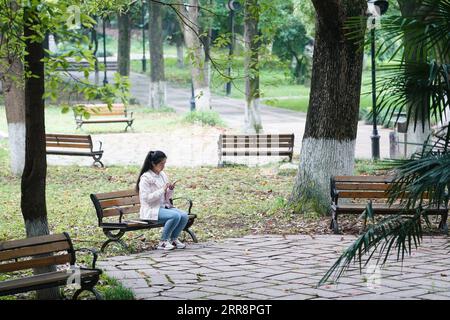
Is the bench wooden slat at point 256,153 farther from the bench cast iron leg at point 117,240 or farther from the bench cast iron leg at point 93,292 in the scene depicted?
the bench cast iron leg at point 93,292

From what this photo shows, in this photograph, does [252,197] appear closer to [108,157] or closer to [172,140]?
[108,157]

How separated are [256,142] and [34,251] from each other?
12.2 m

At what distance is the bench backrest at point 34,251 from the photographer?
7.37m

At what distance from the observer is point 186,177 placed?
58.2 feet

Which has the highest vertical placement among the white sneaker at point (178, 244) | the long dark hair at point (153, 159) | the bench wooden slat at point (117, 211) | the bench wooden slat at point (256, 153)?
the long dark hair at point (153, 159)

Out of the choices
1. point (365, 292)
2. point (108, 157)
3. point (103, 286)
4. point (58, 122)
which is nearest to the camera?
point (365, 292)

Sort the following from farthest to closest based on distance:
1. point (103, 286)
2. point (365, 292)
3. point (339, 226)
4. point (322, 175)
A: point (322, 175) → point (339, 226) → point (103, 286) → point (365, 292)

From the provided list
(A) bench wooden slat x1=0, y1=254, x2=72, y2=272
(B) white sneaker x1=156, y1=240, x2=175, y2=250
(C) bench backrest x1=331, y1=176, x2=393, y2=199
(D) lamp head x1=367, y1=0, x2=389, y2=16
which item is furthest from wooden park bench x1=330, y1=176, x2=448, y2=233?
(A) bench wooden slat x1=0, y1=254, x2=72, y2=272

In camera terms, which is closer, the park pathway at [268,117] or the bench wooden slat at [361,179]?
the bench wooden slat at [361,179]

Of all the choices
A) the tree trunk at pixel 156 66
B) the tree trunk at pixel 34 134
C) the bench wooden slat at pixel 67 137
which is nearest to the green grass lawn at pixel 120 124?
the tree trunk at pixel 156 66

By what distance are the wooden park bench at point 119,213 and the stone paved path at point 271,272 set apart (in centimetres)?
37

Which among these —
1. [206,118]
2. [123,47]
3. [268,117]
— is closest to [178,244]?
[206,118]
